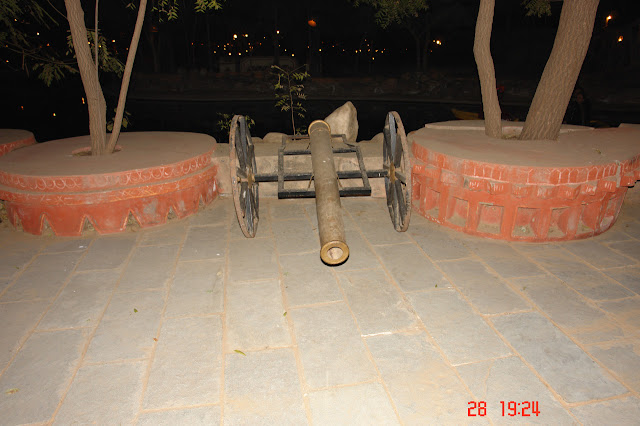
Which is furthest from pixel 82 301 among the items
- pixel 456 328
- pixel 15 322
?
pixel 456 328

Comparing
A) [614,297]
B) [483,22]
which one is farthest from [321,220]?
[483,22]

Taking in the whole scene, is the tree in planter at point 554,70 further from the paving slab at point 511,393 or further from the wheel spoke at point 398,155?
the paving slab at point 511,393

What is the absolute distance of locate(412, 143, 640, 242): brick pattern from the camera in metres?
4.08

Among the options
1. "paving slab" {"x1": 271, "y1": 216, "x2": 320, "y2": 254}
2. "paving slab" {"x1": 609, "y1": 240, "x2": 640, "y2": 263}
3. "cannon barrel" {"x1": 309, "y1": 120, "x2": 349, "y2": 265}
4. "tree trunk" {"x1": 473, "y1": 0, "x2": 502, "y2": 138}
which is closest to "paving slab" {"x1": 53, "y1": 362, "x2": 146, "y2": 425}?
"cannon barrel" {"x1": 309, "y1": 120, "x2": 349, "y2": 265}

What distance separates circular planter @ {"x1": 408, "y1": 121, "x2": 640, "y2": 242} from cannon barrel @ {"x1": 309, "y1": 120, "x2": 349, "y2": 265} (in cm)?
127

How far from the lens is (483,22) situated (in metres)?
5.40

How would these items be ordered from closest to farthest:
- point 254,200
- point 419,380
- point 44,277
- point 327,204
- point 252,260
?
point 419,380 < point 327,204 < point 44,277 < point 252,260 < point 254,200

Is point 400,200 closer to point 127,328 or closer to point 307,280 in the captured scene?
point 307,280

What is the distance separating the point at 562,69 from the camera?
5.10m

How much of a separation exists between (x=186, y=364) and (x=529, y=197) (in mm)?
3654

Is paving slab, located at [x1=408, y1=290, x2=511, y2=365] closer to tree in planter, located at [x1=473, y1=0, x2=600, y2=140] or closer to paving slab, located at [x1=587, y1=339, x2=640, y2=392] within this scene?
paving slab, located at [x1=587, y1=339, x2=640, y2=392]

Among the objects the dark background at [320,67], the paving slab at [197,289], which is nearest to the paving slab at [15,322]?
the paving slab at [197,289]

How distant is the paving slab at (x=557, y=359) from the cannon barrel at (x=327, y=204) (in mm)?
1353

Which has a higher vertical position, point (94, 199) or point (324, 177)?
point (324, 177)
